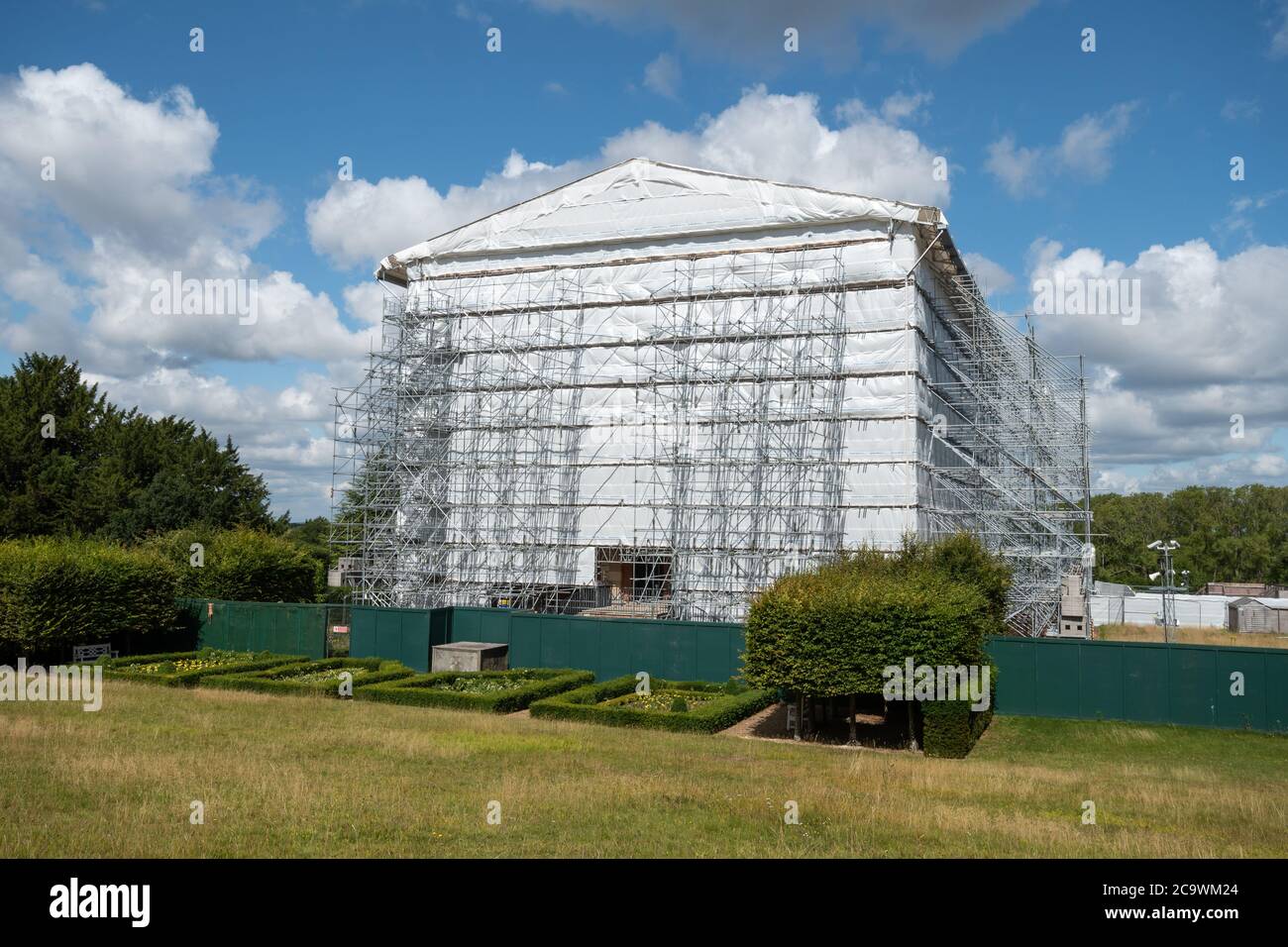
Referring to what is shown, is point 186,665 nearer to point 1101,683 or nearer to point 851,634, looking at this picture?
point 851,634

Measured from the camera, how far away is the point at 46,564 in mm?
24359

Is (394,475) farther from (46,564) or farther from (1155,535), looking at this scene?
(1155,535)

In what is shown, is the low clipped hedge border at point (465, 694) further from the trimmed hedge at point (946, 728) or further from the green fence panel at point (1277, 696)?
the green fence panel at point (1277, 696)

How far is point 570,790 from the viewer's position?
11.9 metres

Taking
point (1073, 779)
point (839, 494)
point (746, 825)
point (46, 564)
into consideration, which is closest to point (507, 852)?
point (746, 825)

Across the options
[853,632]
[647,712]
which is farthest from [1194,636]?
[647,712]

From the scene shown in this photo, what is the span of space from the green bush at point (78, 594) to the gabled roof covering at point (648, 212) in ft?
54.8

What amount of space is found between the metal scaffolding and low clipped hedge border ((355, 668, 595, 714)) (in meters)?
9.27

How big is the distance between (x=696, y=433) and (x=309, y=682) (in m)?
15.6

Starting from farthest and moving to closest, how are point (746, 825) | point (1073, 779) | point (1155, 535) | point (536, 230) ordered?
point (1155, 535) < point (536, 230) < point (1073, 779) < point (746, 825)

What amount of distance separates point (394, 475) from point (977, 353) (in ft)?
75.7

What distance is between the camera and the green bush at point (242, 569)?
1244 inches

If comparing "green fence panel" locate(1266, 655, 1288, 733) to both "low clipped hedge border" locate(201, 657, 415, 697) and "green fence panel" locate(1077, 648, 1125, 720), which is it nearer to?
"green fence panel" locate(1077, 648, 1125, 720)

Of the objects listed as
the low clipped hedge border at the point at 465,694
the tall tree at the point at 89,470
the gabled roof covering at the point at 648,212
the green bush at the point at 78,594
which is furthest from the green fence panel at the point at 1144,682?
the tall tree at the point at 89,470
